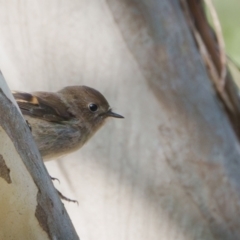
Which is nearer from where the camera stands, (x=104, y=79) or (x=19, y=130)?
(x=19, y=130)

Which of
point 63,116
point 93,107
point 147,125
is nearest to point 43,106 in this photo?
point 63,116

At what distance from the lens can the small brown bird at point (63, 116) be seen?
125 inches

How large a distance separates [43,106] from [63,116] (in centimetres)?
18

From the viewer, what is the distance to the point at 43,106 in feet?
10.8

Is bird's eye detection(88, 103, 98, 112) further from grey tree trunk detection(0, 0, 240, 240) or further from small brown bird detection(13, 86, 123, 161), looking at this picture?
grey tree trunk detection(0, 0, 240, 240)

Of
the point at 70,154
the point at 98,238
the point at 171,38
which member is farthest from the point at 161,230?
the point at 171,38

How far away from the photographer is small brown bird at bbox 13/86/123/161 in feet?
10.4

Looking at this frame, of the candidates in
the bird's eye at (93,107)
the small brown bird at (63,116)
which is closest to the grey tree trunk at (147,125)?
the small brown bird at (63,116)

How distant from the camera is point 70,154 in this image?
11.2 feet

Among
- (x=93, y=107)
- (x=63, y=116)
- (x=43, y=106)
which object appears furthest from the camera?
(x=93, y=107)

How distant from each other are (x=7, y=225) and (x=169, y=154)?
1.41m

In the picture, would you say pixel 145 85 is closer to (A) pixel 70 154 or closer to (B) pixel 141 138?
(B) pixel 141 138

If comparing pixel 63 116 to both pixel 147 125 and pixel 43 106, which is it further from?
pixel 147 125

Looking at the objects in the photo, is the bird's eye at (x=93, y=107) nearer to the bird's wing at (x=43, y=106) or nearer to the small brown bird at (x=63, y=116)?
the small brown bird at (x=63, y=116)
